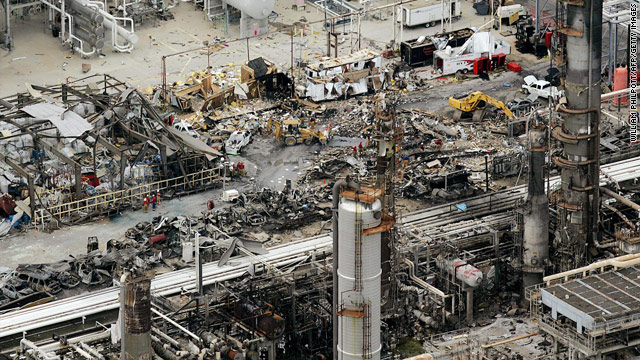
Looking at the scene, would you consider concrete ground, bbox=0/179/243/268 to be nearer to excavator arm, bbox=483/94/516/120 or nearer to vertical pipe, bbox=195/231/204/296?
vertical pipe, bbox=195/231/204/296

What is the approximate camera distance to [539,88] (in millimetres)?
127812

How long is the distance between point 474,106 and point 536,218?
78.1 feet

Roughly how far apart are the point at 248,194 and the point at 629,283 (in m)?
28.3

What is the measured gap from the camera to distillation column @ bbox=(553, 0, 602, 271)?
99938mm

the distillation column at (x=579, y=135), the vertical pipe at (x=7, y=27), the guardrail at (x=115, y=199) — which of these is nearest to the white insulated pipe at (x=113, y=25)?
the vertical pipe at (x=7, y=27)

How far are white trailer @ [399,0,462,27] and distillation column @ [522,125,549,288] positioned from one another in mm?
38110

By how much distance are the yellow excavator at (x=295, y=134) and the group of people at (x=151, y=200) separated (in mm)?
11346

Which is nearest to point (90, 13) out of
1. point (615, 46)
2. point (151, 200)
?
point (151, 200)

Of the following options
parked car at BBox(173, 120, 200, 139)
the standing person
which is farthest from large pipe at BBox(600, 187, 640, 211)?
parked car at BBox(173, 120, 200, 139)

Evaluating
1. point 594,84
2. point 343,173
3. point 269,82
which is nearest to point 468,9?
point 269,82

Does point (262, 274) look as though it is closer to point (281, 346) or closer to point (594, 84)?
point (281, 346)

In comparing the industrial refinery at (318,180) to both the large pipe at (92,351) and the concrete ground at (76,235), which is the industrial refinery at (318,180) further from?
the large pipe at (92,351)

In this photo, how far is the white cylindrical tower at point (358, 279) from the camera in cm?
8706

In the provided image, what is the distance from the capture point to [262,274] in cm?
10019
